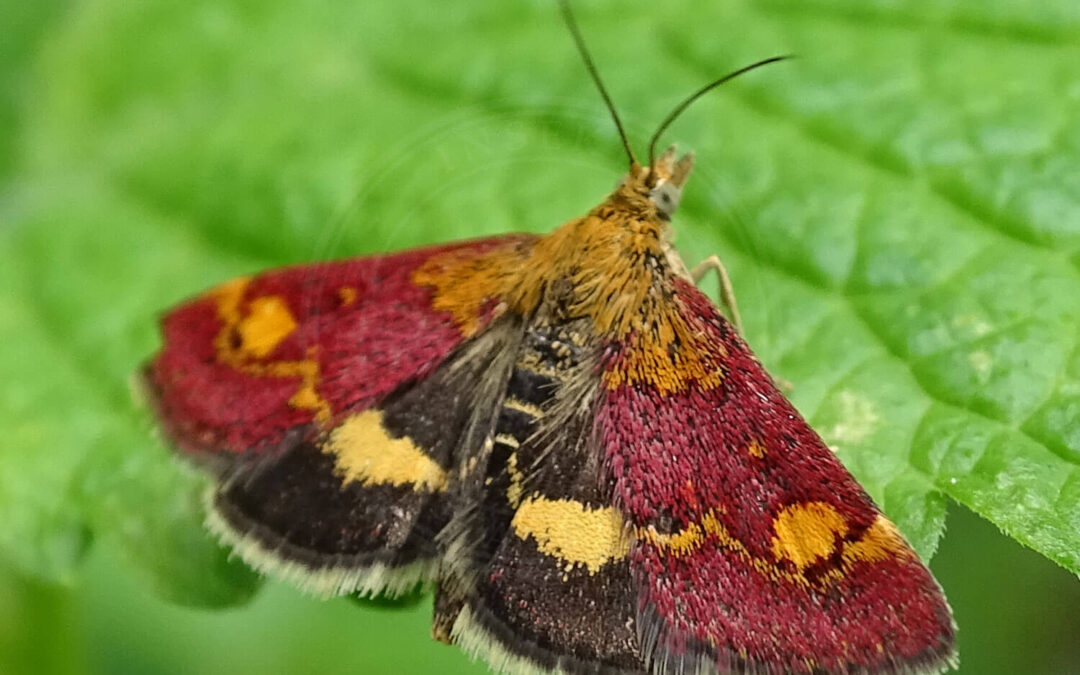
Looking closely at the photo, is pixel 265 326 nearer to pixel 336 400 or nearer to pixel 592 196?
pixel 336 400

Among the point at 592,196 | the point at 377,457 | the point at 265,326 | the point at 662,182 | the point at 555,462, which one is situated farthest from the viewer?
the point at 592,196

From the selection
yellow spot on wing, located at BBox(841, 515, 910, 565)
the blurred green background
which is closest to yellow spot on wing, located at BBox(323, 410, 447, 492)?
Answer: the blurred green background

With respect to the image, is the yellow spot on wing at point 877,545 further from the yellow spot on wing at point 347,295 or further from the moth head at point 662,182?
the yellow spot on wing at point 347,295

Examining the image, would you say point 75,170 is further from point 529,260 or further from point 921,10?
point 921,10

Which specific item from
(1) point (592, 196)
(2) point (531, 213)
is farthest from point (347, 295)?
(1) point (592, 196)

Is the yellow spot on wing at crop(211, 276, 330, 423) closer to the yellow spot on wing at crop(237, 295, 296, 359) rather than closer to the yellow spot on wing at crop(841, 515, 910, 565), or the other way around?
the yellow spot on wing at crop(237, 295, 296, 359)

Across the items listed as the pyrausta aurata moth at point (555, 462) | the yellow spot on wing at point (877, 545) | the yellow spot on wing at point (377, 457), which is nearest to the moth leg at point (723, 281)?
the pyrausta aurata moth at point (555, 462)

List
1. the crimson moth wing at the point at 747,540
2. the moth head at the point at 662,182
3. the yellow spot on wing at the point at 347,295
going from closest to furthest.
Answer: the crimson moth wing at the point at 747,540, the moth head at the point at 662,182, the yellow spot on wing at the point at 347,295
